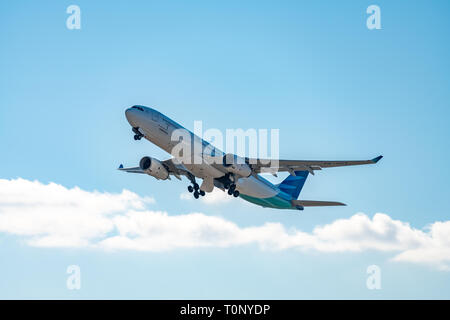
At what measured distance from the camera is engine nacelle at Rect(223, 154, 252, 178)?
47156mm

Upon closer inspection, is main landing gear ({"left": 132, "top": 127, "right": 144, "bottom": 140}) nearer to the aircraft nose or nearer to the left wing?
the aircraft nose

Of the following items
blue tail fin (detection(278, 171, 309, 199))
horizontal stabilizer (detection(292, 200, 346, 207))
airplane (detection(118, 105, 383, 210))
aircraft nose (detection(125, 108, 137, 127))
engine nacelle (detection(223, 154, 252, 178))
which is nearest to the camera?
aircraft nose (detection(125, 108, 137, 127))

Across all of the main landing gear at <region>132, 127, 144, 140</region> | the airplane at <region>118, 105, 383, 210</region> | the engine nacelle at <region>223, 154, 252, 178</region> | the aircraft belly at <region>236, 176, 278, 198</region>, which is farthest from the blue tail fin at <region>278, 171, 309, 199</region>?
the main landing gear at <region>132, 127, 144, 140</region>

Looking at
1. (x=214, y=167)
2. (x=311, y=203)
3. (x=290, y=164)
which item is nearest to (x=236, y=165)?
(x=214, y=167)

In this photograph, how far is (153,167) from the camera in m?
49.2

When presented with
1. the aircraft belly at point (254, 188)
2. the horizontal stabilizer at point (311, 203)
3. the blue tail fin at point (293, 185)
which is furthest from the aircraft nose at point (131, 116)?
the blue tail fin at point (293, 185)

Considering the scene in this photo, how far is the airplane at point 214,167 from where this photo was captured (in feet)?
145

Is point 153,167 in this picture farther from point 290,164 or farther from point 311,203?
point 311,203

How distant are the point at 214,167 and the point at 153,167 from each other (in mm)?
5006
